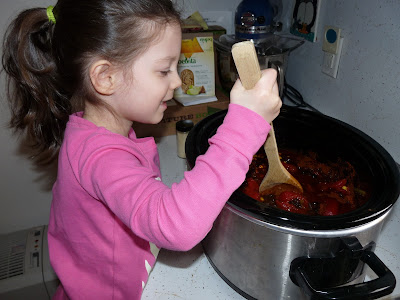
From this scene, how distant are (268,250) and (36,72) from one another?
57 cm

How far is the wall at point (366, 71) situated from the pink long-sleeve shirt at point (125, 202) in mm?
540

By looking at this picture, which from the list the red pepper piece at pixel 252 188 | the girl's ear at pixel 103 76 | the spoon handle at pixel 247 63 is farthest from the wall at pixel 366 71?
the girl's ear at pixel 103 76

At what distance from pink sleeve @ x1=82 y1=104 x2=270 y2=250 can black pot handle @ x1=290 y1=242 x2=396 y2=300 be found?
172 mm

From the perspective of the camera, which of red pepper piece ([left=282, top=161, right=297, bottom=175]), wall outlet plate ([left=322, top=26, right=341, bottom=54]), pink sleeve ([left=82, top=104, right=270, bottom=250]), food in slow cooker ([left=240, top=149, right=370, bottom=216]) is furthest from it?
wall outlet plate ([left=322, top=26, right=341, bottom=54])

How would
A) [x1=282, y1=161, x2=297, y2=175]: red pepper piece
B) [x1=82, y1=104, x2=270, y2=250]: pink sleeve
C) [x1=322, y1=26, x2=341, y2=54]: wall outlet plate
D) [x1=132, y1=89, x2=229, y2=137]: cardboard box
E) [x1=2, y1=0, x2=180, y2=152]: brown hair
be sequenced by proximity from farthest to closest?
[x1=132, y1=89, x2=229, y2=137]: cardboard box
[x1=322, y1=26, x2=341, y2=54]: wall outlet plate
[x1=282, y1=161, x2=297, y2=175]: red pepper piece
[x1=2, y1=0, x2=180, y2=152]: brown hair
[x1=82, y1=104, x2=270, y2=250]: pink sleeve

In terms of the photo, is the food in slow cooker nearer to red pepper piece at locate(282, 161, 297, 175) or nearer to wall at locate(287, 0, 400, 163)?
red pepper piece at locate(282, 161, 297, 175)

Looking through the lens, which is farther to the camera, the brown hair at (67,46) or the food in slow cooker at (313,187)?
the food in slow cooker at (313,187)

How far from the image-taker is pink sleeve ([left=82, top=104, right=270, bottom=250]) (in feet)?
1.63

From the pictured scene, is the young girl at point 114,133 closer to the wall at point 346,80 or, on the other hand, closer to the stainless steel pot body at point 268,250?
the stainless steel pot body at point 268,250

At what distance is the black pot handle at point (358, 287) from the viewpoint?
0.50m

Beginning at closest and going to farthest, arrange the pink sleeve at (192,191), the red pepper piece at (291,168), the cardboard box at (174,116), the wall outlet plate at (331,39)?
the pink sleeve at (192,191) → the red pepper piece at (291,168) → the wall outlet plate at (331,39) → the cardboard box at (174,116)

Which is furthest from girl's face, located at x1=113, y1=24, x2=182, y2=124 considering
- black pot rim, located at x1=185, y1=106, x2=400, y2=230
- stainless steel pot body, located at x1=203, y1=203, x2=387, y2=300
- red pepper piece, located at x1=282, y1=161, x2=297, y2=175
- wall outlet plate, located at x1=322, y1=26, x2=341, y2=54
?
wall outlet plate, located at x1=322, y1=26, x2=341, y2=54

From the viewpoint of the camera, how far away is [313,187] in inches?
31.4

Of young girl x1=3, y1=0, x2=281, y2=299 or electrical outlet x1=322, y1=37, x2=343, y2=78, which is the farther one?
electrical outlet x1=322, y1=37, x2=343, y2=78
